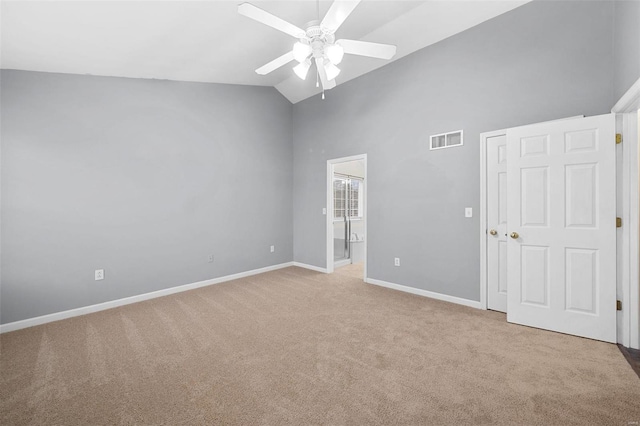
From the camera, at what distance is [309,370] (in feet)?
6.98

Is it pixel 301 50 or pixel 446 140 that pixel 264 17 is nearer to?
pixel 301 50

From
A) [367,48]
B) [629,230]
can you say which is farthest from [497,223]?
[367,48]

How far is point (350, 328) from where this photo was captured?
2.86 meters

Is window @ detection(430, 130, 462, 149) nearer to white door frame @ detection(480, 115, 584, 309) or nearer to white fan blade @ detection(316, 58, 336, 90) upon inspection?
white door frame @ detection(480, 115, 584, 309)

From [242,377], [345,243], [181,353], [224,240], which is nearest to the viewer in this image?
[242,377]

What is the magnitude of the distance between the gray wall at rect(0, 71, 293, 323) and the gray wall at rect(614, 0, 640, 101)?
4.74 metres

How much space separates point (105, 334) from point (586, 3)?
5.90 meters

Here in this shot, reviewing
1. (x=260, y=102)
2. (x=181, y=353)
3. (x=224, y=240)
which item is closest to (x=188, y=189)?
(x=224, y=240)

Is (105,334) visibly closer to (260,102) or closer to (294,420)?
(294,420)

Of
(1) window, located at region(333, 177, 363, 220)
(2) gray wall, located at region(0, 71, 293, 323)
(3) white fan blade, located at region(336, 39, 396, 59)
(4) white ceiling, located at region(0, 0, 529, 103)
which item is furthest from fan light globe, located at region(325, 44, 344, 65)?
(1) window, located at region(333, 177, 363, 220)

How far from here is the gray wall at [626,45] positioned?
207cm

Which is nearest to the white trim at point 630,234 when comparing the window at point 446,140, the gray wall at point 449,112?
the gray wall at point 449,112

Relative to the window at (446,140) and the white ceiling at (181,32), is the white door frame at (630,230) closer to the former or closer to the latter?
the window at (446,140)

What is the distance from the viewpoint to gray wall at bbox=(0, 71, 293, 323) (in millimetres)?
2967
